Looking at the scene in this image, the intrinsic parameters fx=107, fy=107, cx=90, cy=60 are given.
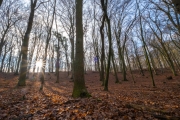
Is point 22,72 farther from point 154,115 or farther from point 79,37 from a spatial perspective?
point 154,115

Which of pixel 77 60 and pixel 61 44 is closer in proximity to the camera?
pixel 77 60

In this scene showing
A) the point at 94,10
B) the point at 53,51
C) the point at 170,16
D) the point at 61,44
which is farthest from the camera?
the point at 53,51

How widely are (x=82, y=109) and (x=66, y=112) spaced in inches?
23.3

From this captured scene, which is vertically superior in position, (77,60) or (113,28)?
(113,28)

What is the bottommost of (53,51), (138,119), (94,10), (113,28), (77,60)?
(138,119)

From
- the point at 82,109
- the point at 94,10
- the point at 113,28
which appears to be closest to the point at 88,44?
the point at 113,28

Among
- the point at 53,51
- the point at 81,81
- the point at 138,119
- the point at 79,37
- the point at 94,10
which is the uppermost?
the point at 94,10

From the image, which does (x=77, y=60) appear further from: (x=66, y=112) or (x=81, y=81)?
(x=66, y=112)

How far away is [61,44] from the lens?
26.3 meters

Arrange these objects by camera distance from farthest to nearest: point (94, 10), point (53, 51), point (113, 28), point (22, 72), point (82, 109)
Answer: point (53, 51) < point (113, 28) < point (94, 10) < point (22, 72) < point (82, 109)

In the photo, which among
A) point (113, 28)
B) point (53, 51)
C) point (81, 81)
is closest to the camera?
point (81, 81)

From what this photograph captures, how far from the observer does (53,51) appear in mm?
29141

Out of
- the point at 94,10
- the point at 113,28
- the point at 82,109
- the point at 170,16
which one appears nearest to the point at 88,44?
the point at 113,28

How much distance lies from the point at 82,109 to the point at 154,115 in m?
2.35
